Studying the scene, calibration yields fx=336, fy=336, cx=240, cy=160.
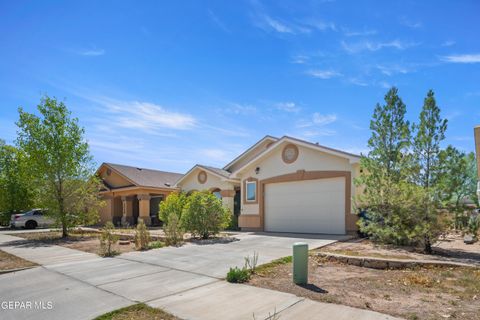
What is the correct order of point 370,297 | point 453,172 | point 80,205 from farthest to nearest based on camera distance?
point 80,205, point 453,172, point 370,297

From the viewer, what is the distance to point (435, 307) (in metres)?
5.30

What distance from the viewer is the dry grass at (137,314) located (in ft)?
16.4

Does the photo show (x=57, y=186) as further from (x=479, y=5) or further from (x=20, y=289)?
(x=479, y=5)

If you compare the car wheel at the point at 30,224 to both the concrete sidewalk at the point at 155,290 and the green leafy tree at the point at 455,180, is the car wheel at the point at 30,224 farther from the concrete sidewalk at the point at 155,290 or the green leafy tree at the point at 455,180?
the green leafy tree at the point at 455,180

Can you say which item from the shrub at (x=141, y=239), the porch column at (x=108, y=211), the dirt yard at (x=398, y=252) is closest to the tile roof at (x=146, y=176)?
the porch column at (x=108, y=211)

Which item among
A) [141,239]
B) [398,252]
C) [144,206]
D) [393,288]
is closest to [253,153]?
[144,206]

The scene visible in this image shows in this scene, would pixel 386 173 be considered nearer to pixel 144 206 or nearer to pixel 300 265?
pixel 300 265

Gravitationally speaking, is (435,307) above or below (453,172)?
below

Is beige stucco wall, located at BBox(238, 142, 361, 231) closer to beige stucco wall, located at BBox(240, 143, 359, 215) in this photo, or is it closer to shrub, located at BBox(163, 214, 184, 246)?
beige stucco wall, located at BBox(240, 143, 359, 215)

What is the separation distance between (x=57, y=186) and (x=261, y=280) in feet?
49.3

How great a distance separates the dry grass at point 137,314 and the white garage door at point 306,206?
36.6ft

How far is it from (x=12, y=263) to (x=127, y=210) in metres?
18.3

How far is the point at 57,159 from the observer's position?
17406 mm

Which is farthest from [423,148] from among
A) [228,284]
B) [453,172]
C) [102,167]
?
[102,167]
